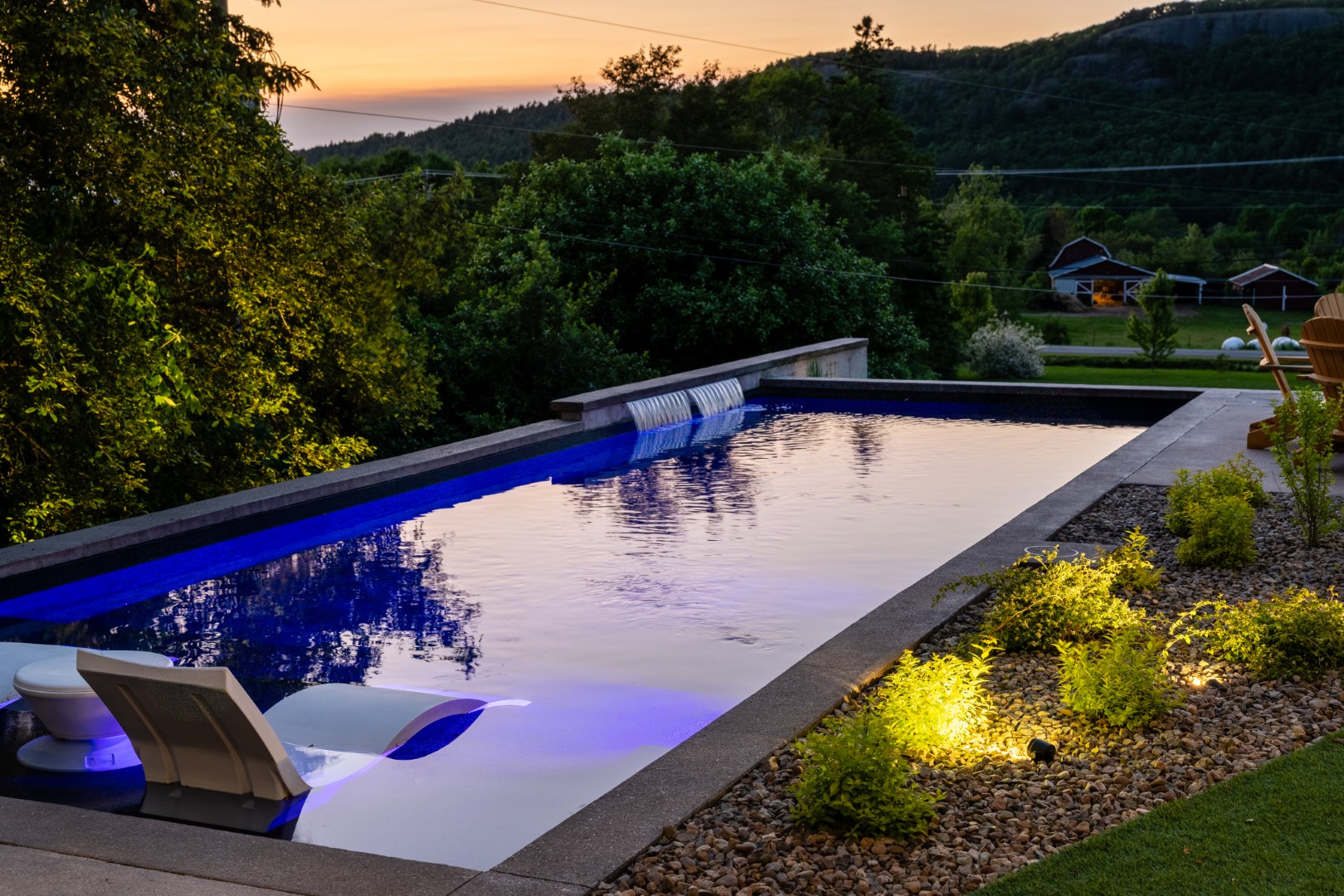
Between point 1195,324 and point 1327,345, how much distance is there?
264 ft

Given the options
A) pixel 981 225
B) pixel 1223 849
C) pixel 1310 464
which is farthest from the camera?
pixel 981 225

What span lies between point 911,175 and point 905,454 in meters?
37.8

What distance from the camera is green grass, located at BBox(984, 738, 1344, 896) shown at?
3211 millimetres

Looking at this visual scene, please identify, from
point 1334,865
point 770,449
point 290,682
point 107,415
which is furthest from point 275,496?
point 1334,865

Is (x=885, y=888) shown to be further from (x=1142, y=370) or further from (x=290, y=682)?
(x=1142, y=370)

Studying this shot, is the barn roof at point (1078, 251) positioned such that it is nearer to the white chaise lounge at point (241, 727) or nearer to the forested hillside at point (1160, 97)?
the forested hillside at point (1160, 97)

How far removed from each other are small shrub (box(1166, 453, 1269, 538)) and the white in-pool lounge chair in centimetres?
418

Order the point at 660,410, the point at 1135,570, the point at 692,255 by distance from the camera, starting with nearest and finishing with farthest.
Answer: the point at 1135,570 < the point at 660,410 < the point at 692,255

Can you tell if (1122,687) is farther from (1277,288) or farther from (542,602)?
(1277,288)

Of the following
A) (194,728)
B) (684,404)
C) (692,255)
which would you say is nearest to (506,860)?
(194,728)

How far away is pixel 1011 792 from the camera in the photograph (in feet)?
12.6

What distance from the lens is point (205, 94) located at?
30.7 feet

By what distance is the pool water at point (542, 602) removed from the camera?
4.62 meters

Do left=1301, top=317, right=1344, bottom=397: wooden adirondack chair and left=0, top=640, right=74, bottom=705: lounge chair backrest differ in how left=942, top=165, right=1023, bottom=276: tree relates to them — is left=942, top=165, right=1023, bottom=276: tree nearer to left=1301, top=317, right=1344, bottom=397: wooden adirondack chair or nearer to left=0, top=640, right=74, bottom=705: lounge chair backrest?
left=1301, top=317, right=1344, bottom=397: wooden adirondack chair
